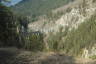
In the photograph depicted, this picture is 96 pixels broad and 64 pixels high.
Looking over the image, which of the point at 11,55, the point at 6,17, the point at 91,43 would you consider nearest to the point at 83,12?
the point at 91,43

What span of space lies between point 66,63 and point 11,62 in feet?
5.67

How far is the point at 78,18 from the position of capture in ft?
433

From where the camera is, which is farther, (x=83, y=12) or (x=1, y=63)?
(x=83, y=12)

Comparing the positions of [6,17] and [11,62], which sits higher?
[6,17]

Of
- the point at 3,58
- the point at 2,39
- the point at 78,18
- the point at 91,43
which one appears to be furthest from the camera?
the point at 78,18

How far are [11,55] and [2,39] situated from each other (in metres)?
8.52

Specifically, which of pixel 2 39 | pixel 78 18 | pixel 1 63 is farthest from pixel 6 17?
pixel 78 18

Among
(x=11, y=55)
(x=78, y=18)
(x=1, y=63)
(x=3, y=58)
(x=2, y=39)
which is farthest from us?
(x=78, y=18)

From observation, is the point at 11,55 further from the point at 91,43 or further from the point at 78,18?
the point at 78,18

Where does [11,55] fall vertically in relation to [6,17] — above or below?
below

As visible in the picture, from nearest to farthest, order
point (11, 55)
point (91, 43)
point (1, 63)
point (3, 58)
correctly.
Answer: point (1, 63)
point (3, 58)
point (11, 55)
point (91, 43)

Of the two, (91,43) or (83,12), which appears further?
(83,12)

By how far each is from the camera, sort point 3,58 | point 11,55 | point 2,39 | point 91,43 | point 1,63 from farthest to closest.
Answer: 1. point 91,43
2. point 2,39
3. point 11,55
4. point 3,58
5. point 1,63

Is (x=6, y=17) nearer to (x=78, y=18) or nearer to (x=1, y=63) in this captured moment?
(x=1, y=63)
